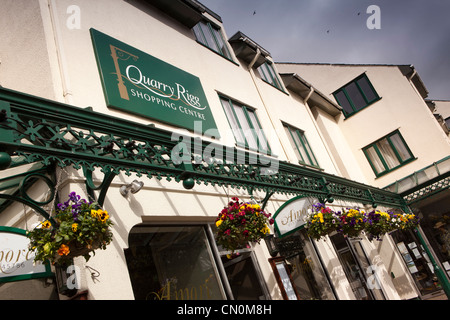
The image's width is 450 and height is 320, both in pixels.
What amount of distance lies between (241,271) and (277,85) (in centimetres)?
879

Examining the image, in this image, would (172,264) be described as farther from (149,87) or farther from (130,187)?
(149,87)

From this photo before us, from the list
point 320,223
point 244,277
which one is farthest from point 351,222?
point 244,277

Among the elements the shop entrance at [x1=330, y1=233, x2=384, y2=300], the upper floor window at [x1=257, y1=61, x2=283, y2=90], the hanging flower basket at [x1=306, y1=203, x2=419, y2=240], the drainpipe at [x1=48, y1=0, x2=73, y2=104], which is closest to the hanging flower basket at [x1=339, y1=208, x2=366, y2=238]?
the hanging flower basket at [x1=306, y1=203, x2=419, y2=240]

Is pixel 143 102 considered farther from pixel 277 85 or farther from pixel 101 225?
pixel 277 85

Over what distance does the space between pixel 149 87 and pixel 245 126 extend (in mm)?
3616

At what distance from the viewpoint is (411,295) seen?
41.4 ft

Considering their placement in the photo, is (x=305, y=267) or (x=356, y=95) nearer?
(x=305, y=267)

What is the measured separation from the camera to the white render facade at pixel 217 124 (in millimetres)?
5070

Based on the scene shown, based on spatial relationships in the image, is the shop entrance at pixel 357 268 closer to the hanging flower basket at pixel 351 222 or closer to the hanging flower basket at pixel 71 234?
the hanging flower basket at pixel 351 222

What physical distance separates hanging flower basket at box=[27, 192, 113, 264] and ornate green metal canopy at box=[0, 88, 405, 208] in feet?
2.03

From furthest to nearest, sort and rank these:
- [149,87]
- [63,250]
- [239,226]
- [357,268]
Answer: [357,268]
[149,87]
[239,226]
[63,250]

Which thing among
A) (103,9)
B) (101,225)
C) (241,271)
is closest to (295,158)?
(241,271)

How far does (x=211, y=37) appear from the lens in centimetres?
1114

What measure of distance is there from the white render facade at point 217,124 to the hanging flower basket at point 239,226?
102 centimetres
